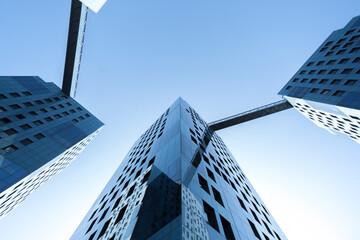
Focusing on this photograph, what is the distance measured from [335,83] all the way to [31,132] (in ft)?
169

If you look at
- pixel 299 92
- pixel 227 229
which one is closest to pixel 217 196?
pixel 227 229

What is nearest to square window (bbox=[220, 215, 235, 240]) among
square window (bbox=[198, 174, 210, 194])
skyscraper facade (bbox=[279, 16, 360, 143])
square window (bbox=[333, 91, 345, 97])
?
square window (bbox=[198, 174, 210, 194])

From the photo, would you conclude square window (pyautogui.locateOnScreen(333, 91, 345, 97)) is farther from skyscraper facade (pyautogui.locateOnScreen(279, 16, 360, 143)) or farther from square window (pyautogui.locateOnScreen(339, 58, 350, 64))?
square window (pyautogui.locateOnScreen(339, 58, 350, 64))

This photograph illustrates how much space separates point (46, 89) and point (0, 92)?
14384 mm

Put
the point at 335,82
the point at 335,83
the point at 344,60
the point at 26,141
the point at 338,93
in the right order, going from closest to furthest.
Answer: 1. the point at 338,93
2. the point at 26,141
3. the point at 335,83
4. the point at 335,82
5. the point at 344,60

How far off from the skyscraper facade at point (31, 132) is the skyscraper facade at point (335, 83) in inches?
1841

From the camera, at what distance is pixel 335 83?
30484 mm

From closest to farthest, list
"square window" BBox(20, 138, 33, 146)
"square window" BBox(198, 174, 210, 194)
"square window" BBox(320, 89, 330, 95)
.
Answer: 1. "square window" BBox(198, 174, 210, 194)
2. "square window" BBox(20, 138, 33, 146)
3. "square window" BBox(320, 89, 330, 95)

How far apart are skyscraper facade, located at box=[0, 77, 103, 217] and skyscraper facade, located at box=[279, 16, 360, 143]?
4677 cm

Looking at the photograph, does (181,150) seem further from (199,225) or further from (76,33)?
(76,33)

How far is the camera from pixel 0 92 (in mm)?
31969

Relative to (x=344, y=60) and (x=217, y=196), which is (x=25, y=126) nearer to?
(x=217, y=196)

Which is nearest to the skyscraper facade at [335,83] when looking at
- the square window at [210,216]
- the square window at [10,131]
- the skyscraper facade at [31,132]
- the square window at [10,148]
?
the square window at [210,216]

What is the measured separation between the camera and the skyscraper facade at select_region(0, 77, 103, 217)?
25480 millimetres
